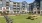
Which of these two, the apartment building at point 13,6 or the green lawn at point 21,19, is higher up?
the apartment building at point 13,6

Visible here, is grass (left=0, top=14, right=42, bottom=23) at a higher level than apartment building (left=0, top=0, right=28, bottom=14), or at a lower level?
lower

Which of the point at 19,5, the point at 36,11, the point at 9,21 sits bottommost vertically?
the point at 9,21

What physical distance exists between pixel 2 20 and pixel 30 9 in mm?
567

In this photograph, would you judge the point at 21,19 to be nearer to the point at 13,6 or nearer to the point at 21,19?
the point at 21,19

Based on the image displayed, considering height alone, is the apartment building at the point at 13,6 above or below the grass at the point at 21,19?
above

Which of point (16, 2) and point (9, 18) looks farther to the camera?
point (16, 2)

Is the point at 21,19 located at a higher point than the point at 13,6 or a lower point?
lower

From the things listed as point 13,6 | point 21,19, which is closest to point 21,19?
point 21,19

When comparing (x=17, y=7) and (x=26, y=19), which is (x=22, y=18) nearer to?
(x=26, y=19)

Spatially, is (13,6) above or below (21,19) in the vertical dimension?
above

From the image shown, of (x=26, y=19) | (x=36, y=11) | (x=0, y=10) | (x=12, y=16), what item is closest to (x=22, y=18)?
(x=26, y=19)

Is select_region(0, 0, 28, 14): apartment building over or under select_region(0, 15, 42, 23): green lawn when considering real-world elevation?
over

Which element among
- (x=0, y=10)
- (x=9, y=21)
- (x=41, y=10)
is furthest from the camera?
(x=41, y=10)

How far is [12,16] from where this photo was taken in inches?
66.5
